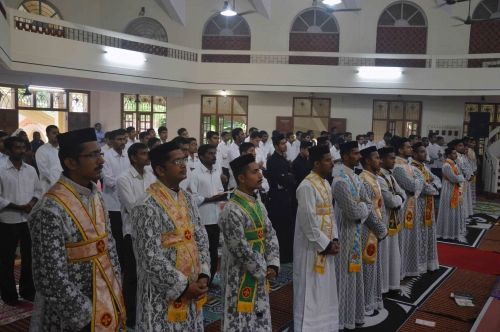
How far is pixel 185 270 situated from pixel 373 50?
14.2m

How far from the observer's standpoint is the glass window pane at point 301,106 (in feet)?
50.8

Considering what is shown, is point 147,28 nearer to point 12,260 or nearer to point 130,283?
point 12,260

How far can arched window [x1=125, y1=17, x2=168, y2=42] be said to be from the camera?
1573 centimetres

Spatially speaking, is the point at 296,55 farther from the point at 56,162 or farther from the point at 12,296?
the point at 12,296

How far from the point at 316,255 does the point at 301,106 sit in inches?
480

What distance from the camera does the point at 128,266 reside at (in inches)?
153

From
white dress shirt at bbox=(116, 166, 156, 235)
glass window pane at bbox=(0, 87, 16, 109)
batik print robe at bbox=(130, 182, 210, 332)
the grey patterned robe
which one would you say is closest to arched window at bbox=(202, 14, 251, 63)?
glass window pane at bbox=(0, 87, 16, 109)

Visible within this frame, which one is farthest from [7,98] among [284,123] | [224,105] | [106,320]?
[106,320]

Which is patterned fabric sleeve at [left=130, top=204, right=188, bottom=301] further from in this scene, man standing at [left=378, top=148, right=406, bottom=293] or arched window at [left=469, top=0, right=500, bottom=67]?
arched window at [left=469, top=0, right=500, bottom=67]

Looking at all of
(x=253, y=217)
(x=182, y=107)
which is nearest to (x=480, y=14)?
(x=182, y=107)

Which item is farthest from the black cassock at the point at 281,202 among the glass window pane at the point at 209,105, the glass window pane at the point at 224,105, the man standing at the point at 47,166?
the glass window pane at the point at 209,105

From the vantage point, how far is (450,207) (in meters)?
7.45

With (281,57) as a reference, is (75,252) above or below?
below

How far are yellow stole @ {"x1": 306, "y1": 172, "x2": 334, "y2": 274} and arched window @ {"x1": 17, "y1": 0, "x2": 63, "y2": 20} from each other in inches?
517
